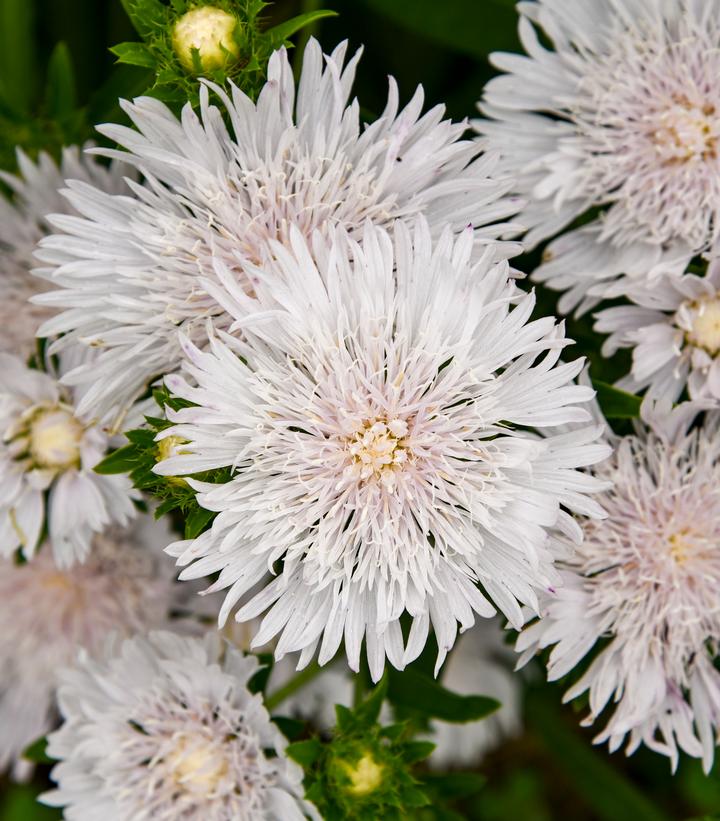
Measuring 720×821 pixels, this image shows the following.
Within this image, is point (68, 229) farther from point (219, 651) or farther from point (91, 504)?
point (219, 651)

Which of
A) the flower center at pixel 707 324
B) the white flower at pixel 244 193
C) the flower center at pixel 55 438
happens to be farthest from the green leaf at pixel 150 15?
the flower center at pixel 707 324

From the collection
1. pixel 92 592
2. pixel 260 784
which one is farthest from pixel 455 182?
pixel 92 592

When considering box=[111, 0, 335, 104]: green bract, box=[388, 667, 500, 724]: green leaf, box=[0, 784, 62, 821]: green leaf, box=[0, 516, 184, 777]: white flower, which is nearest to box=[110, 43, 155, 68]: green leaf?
box=[111, 0, 335, 104]: green bract

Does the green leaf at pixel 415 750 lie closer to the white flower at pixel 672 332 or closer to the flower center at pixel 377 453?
the flower center at pixel 377 453

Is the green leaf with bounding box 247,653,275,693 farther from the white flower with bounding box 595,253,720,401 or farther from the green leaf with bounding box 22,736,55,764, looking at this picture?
the white flower with bounding box 595,253,720,401

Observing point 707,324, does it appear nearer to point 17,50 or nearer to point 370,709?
point 370,709

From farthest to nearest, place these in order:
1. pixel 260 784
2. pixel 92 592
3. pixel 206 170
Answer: pixel 92 592 → pixel 260 784 → pixel 206 170

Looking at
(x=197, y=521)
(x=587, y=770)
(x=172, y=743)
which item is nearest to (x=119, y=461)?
(x=197, y=521)
